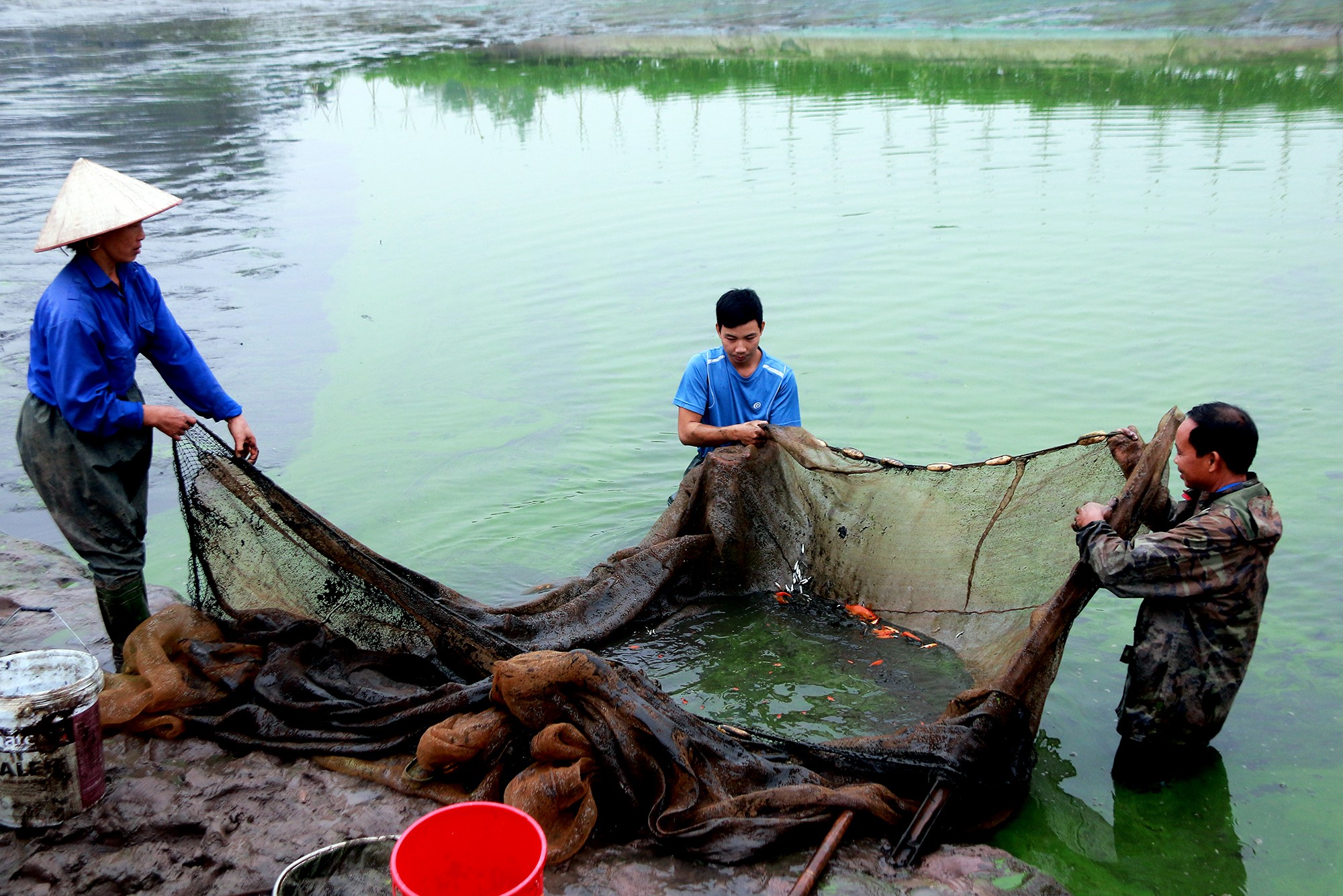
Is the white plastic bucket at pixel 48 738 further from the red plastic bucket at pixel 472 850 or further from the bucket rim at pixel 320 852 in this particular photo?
the red plastic bucket at pixel 472 850

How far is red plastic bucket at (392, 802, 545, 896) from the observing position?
2.41 meters

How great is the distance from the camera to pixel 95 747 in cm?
312

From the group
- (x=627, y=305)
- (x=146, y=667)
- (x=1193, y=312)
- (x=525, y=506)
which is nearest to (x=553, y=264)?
(x=627, y=305)

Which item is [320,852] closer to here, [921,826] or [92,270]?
[921,826]

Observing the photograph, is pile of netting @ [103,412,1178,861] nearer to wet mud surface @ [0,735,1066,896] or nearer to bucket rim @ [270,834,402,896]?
wet mud surface @ [0,735,1066,896]

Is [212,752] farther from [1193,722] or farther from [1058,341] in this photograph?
[1058,341]

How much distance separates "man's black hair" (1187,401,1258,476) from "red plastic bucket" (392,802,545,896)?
7.56 ft

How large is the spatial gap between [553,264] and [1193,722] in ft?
26.2

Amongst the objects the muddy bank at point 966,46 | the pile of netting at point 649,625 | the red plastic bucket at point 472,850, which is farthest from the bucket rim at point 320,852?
the muddy bank at point 966,46

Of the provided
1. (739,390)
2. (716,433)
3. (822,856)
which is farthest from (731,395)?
(822,856)

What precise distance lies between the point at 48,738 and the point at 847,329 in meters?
6.56

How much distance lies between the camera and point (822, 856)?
2912 millimetres

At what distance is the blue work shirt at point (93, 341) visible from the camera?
3.44 metres

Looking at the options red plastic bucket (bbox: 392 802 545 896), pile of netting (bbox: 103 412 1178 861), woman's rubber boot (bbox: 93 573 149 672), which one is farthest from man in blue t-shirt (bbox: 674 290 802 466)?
red plastic bucket (bbox: 392 802 545 896)
